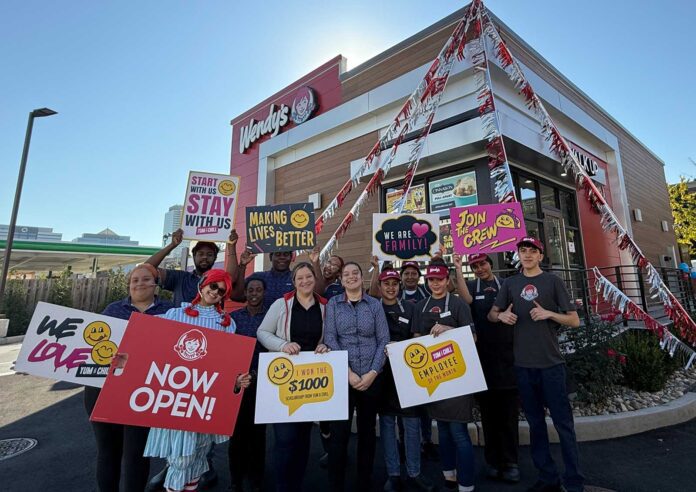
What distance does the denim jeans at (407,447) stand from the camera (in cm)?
304

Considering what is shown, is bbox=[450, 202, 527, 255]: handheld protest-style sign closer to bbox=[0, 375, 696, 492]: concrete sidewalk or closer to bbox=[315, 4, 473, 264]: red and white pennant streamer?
bbox=[0, 375, 696, 492]: concrete sidewalk

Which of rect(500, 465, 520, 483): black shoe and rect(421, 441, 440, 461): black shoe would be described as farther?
rect(421, 441, 440, 461): black shoe

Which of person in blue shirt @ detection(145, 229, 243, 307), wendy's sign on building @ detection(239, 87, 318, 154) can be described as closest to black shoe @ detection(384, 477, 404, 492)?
person in blue shirt @ detection(145, 229, 243, 307)

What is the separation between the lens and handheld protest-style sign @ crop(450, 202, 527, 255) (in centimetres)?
418

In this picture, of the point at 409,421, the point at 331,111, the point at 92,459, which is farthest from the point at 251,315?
the point at 331,111

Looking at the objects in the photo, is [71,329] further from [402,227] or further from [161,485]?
[402,227]

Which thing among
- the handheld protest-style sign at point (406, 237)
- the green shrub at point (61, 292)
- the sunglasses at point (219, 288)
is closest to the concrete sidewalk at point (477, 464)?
the sunglasses at point (219, 288)

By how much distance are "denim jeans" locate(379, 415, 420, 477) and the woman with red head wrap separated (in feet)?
4.46

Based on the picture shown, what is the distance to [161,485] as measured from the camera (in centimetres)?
329

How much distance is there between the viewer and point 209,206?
4.63m

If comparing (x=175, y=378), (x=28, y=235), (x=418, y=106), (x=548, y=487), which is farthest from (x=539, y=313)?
(x=28, y=235)

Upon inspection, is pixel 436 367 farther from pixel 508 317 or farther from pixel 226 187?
pixel 226 187

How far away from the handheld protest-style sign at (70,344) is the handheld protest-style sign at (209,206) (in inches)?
68.0

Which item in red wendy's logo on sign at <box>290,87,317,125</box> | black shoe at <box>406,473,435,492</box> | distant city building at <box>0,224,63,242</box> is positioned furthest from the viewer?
distant city building at <box>0,224,63,242</box>
